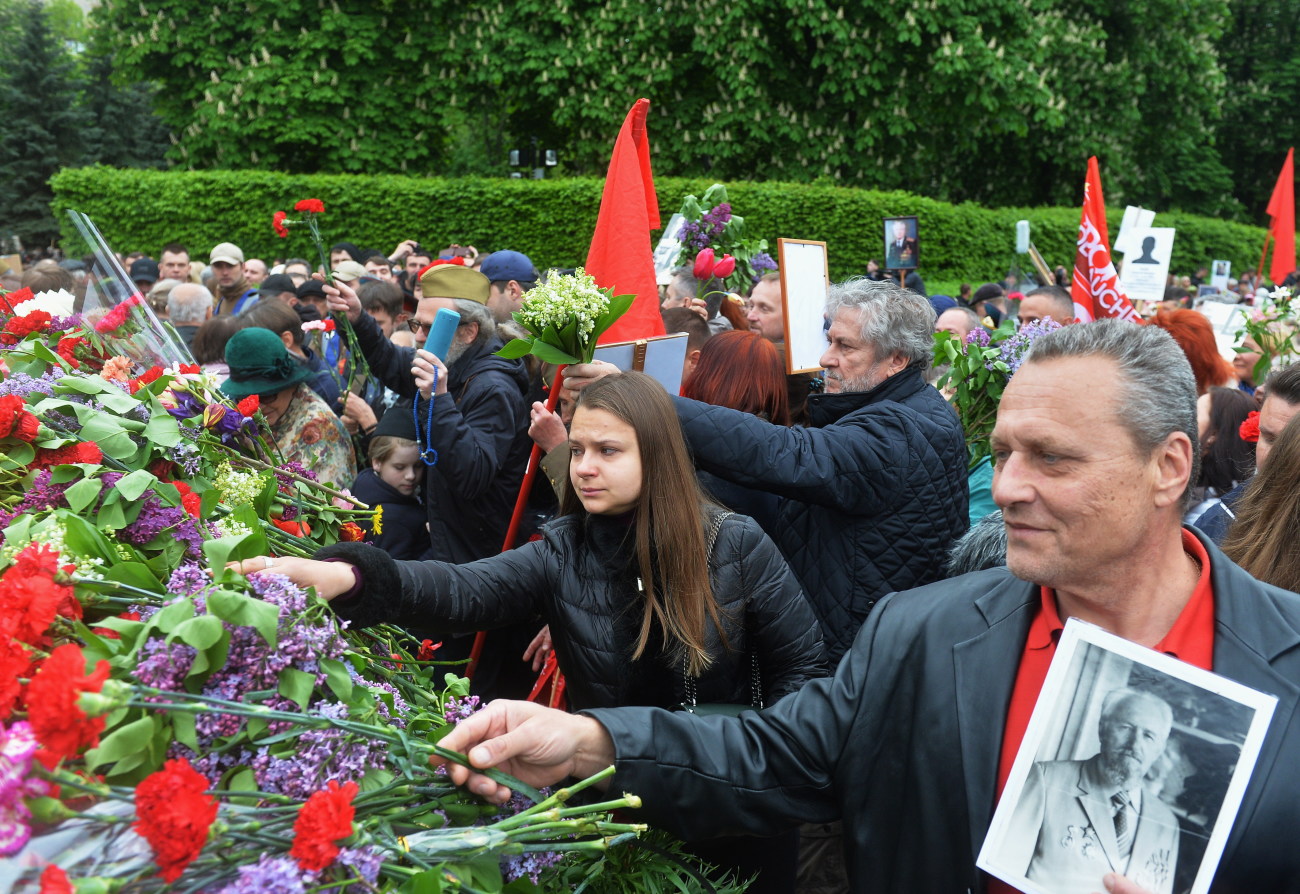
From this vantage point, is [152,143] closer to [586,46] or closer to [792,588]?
[586,46]

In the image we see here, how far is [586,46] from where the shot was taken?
1919 centimetres

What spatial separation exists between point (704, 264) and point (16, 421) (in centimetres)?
422

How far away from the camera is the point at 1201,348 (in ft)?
19.3

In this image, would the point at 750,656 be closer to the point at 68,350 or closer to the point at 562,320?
the point at 562,320

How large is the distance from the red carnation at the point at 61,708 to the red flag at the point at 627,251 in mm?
2648

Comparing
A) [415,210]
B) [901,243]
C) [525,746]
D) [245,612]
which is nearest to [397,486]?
[525,746]

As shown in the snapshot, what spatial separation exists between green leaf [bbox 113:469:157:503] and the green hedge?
15.2 metres

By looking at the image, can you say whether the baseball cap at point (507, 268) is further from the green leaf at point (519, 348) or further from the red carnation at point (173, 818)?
the red carnation at point (173, 818)

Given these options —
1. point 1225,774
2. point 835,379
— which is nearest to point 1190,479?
point 1225,774

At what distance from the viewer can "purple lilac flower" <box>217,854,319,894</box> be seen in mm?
1301

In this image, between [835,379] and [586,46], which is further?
[586,46]

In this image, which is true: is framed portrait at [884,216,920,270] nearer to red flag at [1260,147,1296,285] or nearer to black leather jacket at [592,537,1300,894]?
red flag at [1260,147,1296,285]

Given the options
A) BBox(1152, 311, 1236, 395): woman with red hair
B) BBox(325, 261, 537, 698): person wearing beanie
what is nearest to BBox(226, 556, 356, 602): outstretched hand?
BBox(325, 261, 537, 698): person wearing beanie

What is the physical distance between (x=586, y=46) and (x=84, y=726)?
1945 centimetres
